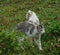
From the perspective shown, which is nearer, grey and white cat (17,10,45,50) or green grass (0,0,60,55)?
green grass (0,0,60,55)

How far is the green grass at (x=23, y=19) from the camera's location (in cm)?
791

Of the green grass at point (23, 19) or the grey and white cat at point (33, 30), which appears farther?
the grey and white cat at point (33, 30)

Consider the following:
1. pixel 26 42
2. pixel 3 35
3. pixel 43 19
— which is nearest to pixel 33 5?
pixel 43 19

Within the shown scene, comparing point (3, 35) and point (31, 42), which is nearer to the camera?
point (3, 35)

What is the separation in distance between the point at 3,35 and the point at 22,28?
1769 mm

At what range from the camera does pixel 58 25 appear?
1098 centimetres

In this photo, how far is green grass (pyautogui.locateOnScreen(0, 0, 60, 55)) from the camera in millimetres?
7914

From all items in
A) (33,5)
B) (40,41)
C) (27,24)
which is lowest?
(33,5)

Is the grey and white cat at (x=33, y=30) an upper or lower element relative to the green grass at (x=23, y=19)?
upper

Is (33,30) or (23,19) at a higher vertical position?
(33,30)

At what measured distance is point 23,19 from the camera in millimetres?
13484

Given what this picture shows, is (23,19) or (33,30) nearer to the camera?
(33,30)

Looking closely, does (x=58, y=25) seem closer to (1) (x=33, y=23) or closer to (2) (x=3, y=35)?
(1) (x=33, y=23)

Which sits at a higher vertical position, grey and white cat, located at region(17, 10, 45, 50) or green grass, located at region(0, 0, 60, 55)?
grey and white cat, located at region(17, 10, 45, 50)
